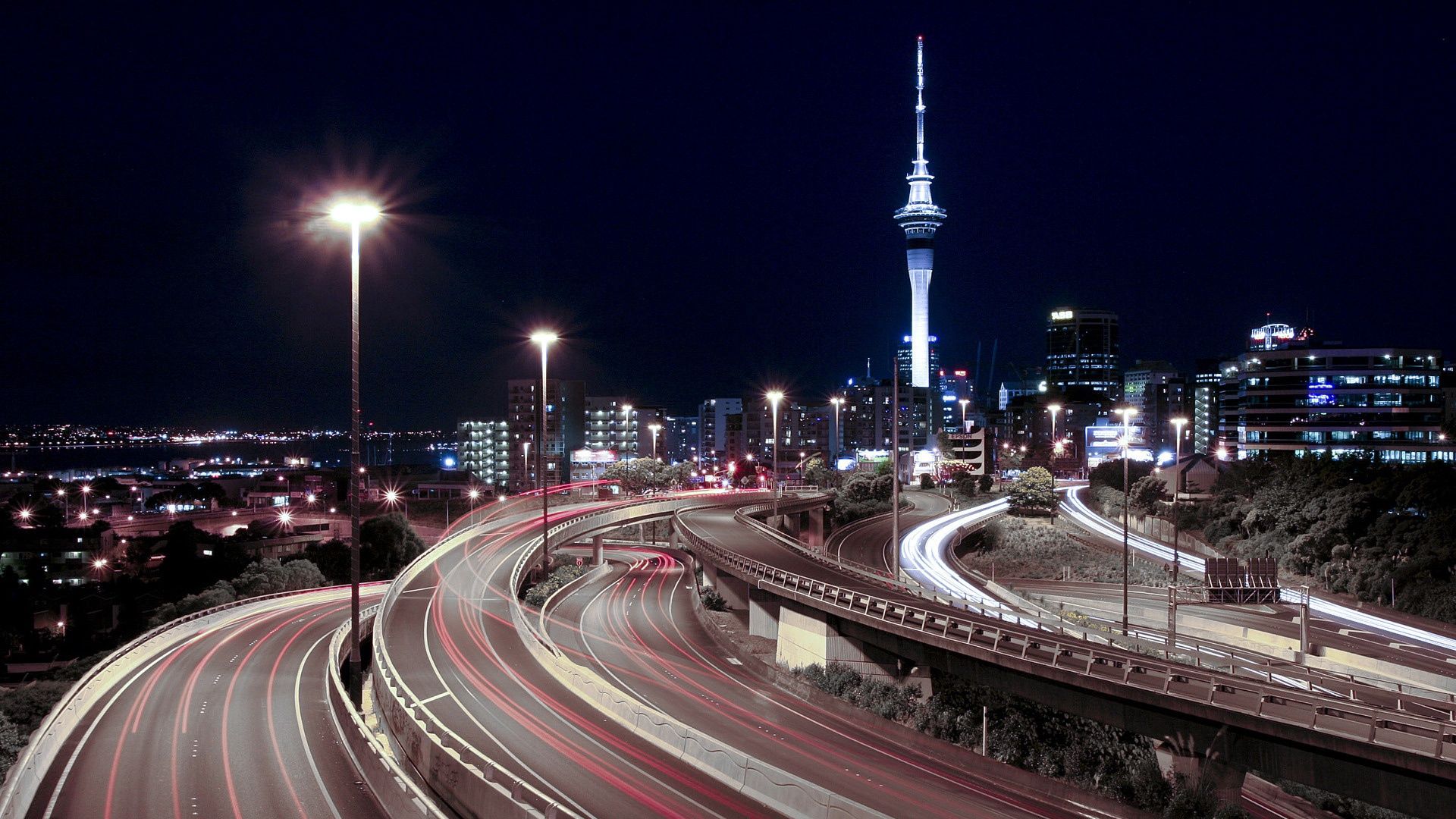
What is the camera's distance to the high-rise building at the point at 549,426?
181 meters

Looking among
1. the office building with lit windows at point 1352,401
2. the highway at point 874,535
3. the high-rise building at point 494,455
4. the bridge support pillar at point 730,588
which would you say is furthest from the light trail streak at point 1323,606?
the high-rise building at point 494,455

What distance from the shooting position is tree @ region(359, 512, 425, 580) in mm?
80000

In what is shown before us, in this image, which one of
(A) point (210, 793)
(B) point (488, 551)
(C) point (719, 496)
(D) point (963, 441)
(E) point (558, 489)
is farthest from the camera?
(D) point (963, 441)

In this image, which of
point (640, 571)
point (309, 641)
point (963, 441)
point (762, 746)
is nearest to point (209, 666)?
point (309, 641)

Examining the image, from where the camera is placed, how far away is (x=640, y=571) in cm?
6556

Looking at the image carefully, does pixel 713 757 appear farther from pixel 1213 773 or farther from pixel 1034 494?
pixel 1034 494

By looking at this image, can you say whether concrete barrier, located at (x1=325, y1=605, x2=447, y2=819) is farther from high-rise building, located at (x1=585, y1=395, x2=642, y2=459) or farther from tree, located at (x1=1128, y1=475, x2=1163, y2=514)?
high-rise building, located at (x1=585, y1=395, x2=642, y2=459)

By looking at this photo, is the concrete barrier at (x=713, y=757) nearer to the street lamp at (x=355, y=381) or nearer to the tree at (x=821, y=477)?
the street lamp at (x=355, y=381)

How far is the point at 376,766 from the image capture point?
1723 centimetres

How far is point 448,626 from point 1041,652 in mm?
20442

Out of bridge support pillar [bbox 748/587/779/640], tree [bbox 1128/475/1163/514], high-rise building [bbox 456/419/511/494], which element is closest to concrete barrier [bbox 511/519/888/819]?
bridge support pillar [bbox 748/587/779/640]

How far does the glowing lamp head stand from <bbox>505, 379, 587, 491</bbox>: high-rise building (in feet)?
500

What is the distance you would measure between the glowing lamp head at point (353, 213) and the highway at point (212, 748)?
10644 mm

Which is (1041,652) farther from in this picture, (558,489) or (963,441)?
(963,441)
